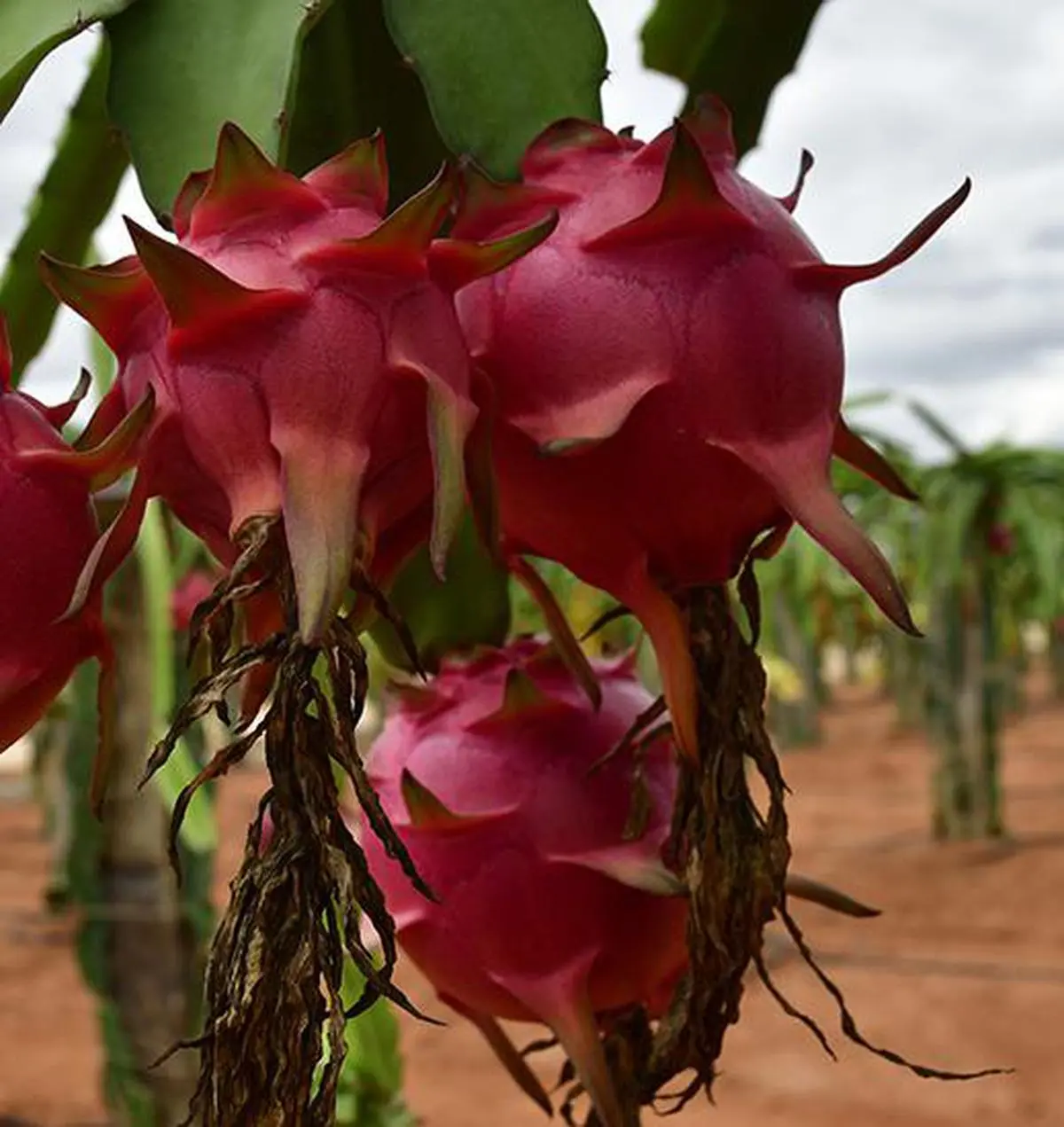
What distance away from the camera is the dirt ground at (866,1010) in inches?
123

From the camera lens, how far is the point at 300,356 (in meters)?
0.29

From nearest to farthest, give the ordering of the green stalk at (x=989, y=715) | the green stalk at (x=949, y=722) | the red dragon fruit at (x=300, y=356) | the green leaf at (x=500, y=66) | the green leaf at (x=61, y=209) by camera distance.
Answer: the red dragon fruit at (x=300, y=356) < the green leaf at (x=500, y=66) < the green leaf at (x=61, y=209) < the green stalk at (x=989, y=715) < the green stalk at (x=949, y=722)

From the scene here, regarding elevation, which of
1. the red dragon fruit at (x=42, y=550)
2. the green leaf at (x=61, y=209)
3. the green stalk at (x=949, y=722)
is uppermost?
the green leaf at (x=61, y=209)

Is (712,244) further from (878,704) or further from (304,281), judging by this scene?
(878,704)

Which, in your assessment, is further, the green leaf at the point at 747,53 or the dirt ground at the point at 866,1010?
the dirt ground at the point at 866,1010

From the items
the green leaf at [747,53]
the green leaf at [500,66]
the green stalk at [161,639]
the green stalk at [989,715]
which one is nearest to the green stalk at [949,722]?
the green stalk at [989,715]

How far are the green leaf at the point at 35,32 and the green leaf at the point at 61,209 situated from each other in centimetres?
11

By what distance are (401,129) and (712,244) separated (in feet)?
0.49

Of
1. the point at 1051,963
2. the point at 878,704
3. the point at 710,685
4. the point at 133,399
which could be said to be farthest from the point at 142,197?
the point at 878,704

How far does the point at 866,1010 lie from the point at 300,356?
12.6 ft

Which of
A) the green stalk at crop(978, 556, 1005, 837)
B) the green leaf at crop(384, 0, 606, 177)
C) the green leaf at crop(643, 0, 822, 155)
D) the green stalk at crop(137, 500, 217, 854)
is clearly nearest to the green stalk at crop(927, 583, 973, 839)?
the green stalk at crop(978, 556, 1005, 837)

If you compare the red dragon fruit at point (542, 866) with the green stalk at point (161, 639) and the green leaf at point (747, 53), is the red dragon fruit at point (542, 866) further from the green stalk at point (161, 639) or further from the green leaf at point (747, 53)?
the green stalk at point (161, 639)

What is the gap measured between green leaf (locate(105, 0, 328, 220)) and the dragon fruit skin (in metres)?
0.17

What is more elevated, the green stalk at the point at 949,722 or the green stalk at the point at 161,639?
the green stalk at the point at 161,639
